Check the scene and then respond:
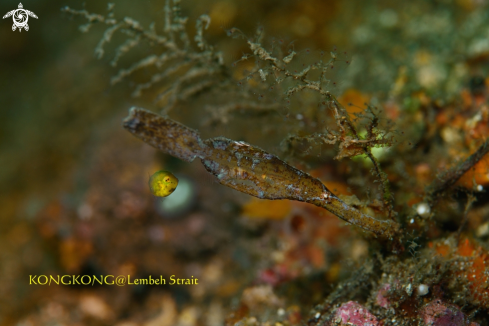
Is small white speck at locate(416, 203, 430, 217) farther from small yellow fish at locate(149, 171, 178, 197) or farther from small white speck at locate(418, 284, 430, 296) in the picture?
small yellow fish at locate(149, 171, 178, 197)

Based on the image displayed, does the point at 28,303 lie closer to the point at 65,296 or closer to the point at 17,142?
the point at 65,296

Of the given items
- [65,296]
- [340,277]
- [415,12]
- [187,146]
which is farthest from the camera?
[415,12]

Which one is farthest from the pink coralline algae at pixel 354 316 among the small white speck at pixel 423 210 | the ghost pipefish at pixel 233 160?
the small white speck at pixel 423 210

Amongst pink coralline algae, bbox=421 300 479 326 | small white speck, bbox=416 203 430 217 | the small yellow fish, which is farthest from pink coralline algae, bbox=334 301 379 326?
the small yellow fish


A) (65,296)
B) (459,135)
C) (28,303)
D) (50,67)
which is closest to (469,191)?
(459,135)

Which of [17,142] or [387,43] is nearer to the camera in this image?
[387,43]

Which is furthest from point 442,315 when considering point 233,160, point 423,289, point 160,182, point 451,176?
point 160,182

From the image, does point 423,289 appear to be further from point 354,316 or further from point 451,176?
point 451,176
